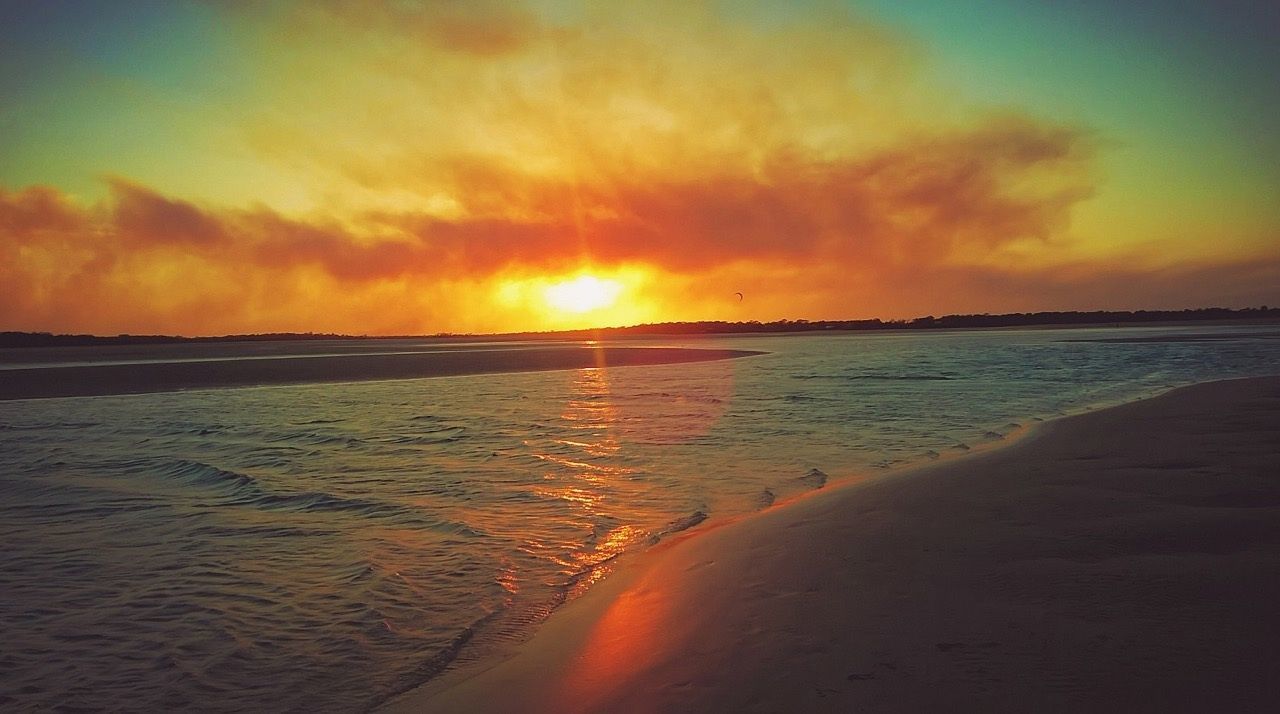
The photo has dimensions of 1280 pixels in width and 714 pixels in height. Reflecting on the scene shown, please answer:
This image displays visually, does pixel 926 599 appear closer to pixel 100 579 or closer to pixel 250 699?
pixel 250 699

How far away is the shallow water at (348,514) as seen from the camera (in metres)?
5.23

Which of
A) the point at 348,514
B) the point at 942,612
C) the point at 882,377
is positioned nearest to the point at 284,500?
the point at 348,514

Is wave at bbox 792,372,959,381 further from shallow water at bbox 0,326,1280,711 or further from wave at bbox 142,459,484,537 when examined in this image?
wave at bbox 142,459,484,537

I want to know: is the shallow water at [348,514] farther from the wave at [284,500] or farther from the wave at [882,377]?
the wave at [882,377]

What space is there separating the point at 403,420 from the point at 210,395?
45.2 feet

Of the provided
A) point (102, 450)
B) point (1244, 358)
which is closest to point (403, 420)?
point (102, 450)

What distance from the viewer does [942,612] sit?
4984mm

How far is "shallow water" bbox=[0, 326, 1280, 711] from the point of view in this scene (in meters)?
5.23

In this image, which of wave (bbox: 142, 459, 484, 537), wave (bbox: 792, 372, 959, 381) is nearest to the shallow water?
wave (bbox: 142, 459, 484, 537)

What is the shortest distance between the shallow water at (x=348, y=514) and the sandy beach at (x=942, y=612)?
2.76ft

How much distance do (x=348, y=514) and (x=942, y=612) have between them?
7543 millimetres

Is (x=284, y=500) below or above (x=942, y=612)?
below

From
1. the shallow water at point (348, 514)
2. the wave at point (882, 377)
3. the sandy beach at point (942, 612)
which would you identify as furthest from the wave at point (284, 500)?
the wave at point (882, 377)

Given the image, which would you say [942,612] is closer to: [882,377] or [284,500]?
[284,500]
